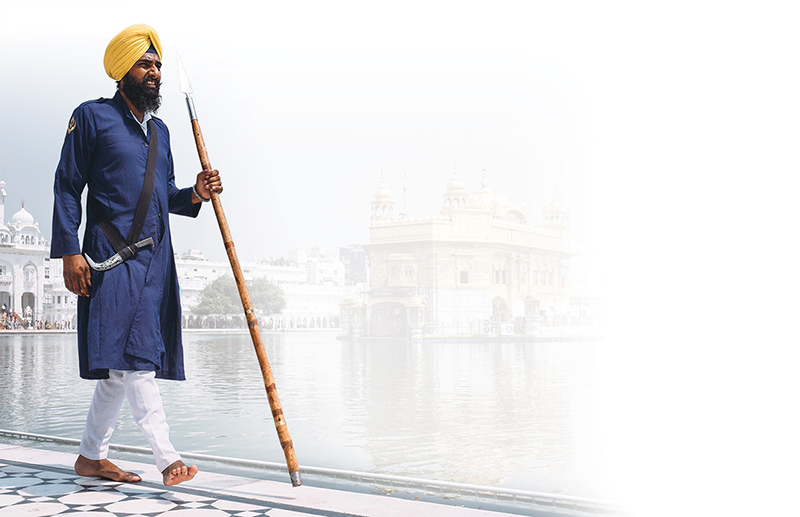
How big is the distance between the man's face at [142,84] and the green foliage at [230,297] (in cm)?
2889

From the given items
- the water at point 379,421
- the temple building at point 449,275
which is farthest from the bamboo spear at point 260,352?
the temple building at point 449,275

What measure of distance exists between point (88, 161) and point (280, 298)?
113 ft

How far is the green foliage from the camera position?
3161 centimetres

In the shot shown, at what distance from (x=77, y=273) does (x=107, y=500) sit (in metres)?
0.43

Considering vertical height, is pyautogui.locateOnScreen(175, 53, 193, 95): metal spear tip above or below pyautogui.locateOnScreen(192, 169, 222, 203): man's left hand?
above

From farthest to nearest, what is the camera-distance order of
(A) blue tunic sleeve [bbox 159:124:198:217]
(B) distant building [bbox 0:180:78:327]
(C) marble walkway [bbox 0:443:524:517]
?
(B) distant building [bbox 0:180:78:327] → (A) blue tunic sleeve [bbox 159:124:198:217] → (C) marble walkway [bbox 0:443:524:517]

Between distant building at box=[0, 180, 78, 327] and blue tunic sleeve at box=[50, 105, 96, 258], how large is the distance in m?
24.7

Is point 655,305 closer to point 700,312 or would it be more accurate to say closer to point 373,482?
point 700,312

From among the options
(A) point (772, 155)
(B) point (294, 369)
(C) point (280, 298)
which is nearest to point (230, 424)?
(A) point (772, 155)

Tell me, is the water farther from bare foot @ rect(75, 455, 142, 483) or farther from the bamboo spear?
the bamboo spear

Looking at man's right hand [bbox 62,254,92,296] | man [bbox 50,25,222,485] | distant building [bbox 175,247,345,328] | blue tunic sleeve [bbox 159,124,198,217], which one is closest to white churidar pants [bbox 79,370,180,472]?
man [bbox 50,25,222,485]

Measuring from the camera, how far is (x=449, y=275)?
2969cm

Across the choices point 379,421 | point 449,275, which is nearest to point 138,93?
point 379,421

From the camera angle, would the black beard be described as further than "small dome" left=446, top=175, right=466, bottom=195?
No
